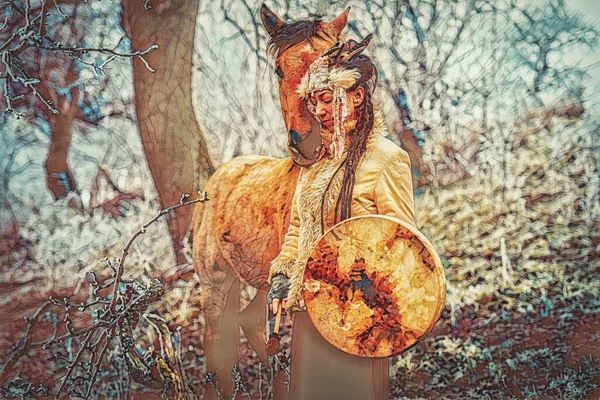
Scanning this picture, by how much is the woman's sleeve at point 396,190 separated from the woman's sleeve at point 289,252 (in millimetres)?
506

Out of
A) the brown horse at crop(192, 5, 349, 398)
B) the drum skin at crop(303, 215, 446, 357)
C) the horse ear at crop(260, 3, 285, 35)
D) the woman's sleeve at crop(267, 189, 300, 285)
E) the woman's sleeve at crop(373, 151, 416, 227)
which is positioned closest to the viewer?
the drum skin at crop(303, 215, 446, 357)

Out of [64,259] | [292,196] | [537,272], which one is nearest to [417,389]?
[537,272]

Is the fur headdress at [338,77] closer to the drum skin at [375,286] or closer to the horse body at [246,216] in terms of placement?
the horse body at [246,216]

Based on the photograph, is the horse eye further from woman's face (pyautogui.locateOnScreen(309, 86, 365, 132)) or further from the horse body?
the horse body

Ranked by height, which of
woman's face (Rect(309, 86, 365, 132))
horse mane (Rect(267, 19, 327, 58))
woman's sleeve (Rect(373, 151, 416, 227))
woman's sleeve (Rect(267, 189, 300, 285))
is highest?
horse mane (Rect(267, 19, 327, 58))

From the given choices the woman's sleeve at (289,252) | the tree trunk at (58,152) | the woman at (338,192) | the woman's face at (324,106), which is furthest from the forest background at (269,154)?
the woman's sleeve at (289,252)

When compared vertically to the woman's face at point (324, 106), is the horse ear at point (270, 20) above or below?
above

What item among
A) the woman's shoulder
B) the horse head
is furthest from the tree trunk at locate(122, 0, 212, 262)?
the woman's shoulder

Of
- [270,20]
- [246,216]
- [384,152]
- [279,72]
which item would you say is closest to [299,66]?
[279,72]

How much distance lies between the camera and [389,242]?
4023mm

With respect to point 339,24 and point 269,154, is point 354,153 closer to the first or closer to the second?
point 269,154

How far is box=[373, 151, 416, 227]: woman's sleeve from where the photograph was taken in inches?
162

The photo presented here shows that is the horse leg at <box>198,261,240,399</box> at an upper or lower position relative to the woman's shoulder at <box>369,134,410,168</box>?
lower

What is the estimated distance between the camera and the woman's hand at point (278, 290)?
14.0 feet
